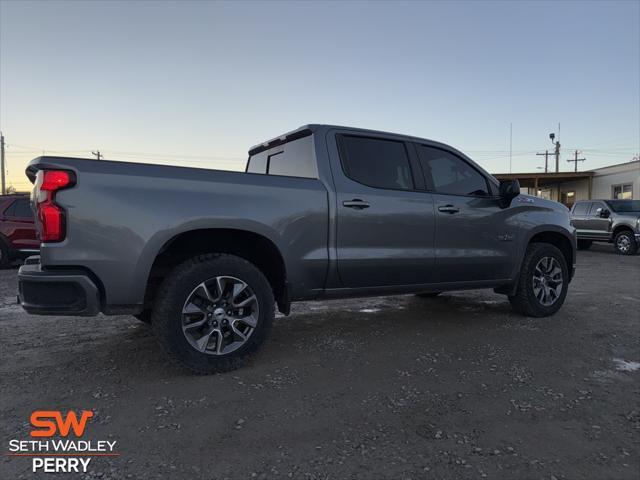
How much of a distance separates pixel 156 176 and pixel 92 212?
456 millimetres

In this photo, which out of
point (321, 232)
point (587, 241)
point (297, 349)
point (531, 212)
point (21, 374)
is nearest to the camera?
point (21, 374)

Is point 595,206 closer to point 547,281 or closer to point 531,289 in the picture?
point 547,281

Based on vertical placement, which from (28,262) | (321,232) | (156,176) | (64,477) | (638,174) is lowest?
(64,477)

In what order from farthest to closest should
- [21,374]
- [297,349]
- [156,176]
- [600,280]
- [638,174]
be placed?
[638,174]
[600,280]
[297,349]
[21,374]
[156,176]

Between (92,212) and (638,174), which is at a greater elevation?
(638,174)

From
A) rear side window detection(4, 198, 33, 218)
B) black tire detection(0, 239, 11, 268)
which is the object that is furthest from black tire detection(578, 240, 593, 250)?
black tire detection(0, 239, 11, 268)

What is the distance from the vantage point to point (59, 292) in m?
2.66

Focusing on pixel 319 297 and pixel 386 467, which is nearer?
pixel 386 467

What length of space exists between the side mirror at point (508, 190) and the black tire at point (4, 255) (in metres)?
9.81

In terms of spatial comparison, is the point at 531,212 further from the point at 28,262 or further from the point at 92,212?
the point at 28,262

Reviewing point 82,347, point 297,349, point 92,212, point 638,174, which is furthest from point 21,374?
point 638,174

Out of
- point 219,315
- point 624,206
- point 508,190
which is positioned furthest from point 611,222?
point 219,315

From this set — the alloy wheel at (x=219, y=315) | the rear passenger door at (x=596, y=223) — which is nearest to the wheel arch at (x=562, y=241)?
the alloy wheel at (x=219, y=315)

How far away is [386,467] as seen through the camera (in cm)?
201
